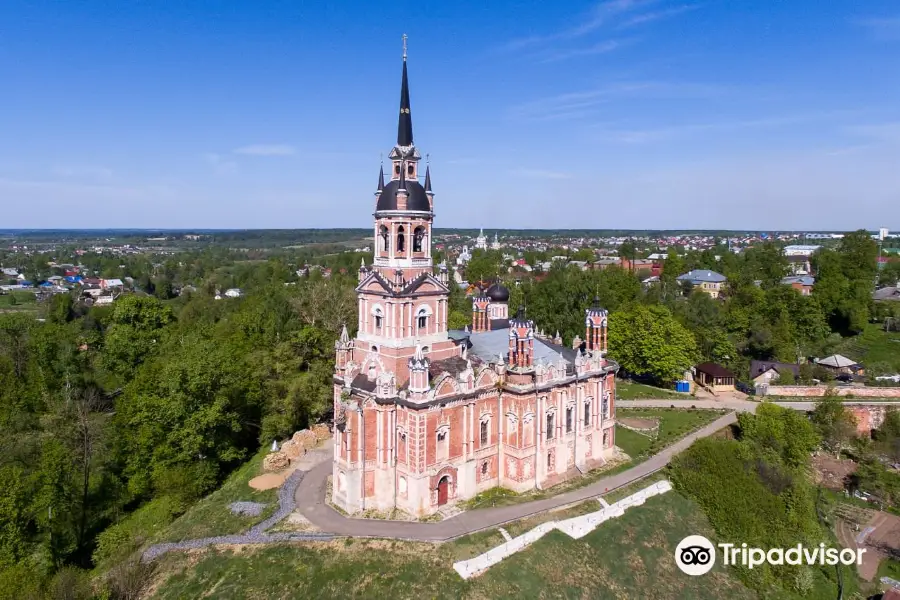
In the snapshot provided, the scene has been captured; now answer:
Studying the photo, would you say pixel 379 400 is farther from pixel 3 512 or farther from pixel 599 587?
pixel 3 512

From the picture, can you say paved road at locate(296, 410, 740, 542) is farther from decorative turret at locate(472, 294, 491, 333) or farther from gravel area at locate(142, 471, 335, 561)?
decorative turret at locate(472, 294, 491, 333)

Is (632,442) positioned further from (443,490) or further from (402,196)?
(402,196)

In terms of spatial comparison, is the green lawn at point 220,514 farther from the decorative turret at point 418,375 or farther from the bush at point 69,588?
the decorative turret at point 418,375

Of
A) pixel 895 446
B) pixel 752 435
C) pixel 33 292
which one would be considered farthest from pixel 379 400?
pixel 33 292

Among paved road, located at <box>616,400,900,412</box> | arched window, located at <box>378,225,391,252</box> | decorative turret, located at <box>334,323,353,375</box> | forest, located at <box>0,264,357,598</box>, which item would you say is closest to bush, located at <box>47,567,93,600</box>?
forest, located at <box>0,264,357,598</box>

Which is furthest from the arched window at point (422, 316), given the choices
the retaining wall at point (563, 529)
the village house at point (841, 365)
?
the village house at point (841, 365)

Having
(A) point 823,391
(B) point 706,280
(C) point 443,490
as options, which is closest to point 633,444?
(C) point 443,490
